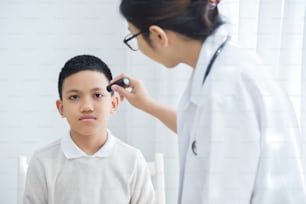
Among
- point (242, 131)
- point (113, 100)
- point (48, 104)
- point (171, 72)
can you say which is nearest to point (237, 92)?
point (242, 131)

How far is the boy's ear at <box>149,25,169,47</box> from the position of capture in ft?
2.09

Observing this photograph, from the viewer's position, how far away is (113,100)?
3.20ft

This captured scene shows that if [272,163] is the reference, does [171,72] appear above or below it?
above

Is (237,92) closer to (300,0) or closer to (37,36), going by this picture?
(300,0)

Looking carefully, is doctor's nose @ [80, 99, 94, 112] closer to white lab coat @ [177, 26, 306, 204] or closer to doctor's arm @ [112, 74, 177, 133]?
doctor's arm @ [112, 74, 177, 133]

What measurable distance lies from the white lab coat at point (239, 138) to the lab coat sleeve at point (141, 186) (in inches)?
13.2

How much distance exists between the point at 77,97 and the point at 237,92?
43 cm

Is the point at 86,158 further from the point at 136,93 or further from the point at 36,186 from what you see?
the point at 136,93

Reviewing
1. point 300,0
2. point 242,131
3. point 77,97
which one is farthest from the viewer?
point 77,97

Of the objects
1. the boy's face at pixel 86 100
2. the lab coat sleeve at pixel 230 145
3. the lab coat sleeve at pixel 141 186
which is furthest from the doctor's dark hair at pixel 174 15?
the lab coat sleeve at pixel 141 186

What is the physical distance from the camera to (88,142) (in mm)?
991

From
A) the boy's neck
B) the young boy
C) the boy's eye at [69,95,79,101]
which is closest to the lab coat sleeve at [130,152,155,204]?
the young boy

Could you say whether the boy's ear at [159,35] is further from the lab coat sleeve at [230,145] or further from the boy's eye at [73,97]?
the boy's eye at [73,97]

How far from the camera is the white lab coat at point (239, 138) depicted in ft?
1.97
